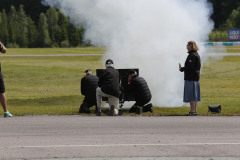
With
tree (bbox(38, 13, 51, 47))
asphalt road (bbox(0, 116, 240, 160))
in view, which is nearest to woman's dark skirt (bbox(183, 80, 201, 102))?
asphalt road (bbox(0, 116, 240, 160))

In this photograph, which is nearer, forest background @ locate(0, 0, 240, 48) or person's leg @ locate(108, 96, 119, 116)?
person's leg @ locate(108, 96, 119, 116)

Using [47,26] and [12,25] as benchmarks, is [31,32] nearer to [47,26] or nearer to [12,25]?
[12,25]

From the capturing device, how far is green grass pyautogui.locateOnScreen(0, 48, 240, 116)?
14951 mm

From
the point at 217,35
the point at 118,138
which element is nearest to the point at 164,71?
the point at 118,138

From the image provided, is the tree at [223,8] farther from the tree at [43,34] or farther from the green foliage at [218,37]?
the tree at [43,34]

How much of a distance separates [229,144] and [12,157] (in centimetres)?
328

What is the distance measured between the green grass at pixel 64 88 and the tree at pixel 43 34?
136 feet

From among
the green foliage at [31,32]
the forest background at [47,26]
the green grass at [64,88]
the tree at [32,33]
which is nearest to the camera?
the green grass at [64,88]

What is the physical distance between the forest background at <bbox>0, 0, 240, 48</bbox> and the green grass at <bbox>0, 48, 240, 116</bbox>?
92.7ft

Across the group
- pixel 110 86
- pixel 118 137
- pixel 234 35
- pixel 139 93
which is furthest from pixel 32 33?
pixel 118 137

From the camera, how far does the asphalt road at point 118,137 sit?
770 centimetres

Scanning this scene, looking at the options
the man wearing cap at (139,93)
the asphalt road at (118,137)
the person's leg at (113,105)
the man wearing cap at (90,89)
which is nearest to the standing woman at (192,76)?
the asphalt road at (118,137)

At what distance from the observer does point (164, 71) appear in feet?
53.6

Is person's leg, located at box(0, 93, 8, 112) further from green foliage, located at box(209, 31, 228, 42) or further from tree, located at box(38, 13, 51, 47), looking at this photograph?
tree, located at box(38, 13, 51, 47)
